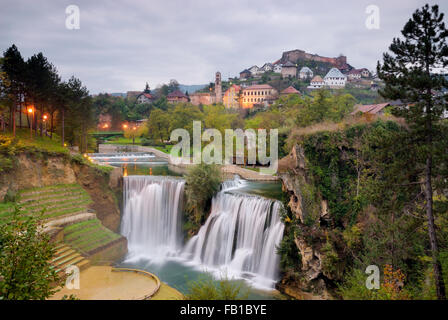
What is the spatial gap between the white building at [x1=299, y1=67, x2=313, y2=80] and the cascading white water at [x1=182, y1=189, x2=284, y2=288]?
95.3 metres

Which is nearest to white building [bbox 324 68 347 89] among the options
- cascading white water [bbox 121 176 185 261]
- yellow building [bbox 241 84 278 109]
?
yellow building [bbox 241 84 278 109]

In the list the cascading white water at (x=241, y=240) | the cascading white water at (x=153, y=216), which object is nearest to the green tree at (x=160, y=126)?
the cascading white water at (x=153, y=216)

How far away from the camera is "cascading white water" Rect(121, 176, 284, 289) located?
672 inches

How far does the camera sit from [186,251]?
2105 cm

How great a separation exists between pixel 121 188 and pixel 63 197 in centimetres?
492

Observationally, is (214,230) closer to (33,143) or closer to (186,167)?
(33,143)

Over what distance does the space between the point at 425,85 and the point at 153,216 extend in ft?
66.2

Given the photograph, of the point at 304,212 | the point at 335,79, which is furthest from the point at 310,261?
the point at 335,79

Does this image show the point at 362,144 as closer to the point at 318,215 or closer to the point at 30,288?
the point at 318,215

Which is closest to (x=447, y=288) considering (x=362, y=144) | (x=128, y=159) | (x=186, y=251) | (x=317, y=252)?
(x=317, y=252)

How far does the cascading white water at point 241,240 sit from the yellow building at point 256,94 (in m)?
72.4

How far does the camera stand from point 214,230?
1988 cm

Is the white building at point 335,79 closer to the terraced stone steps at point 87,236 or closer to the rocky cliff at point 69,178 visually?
the rocky cliff at point 69,178
